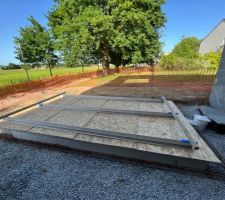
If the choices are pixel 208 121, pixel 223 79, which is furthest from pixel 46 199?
pixel 223 79

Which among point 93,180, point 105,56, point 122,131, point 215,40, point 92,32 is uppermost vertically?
point 92,32

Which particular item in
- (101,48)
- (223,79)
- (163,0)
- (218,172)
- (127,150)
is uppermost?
(163,0)

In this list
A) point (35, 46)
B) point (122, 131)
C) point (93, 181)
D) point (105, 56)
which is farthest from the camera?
point (105, 56)

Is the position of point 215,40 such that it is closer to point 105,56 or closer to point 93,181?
point 105,56

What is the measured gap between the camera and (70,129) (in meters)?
3.37

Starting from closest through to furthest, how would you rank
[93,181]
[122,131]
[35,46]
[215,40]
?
[93,181] < [122,131] < [35,46] < [215,40]

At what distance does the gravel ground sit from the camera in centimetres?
213

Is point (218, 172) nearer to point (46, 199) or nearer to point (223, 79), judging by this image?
point (46, 199)

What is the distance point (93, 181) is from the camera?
2369 mm

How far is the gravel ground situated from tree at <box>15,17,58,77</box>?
13904 millimetres

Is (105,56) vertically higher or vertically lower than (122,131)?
higher

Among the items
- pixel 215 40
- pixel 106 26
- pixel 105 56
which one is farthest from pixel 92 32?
pixel 215 40

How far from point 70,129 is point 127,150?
4.18 ft

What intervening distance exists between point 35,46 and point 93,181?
15.2 m
